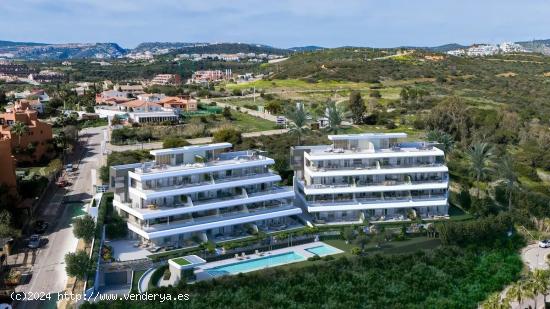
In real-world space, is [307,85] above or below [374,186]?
above

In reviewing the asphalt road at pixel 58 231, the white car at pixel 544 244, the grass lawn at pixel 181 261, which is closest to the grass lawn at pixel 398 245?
the white car at pixel 544 244

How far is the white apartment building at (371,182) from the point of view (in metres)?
42.0

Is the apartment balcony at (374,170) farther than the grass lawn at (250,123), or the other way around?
the grass lawn at (250,123)

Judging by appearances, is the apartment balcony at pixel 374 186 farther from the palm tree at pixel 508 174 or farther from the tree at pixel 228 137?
the tree at pixel 228 137

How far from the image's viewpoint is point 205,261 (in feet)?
110

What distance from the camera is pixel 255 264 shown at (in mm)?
34750

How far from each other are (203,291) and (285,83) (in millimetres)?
94697

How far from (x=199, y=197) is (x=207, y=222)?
6.88ft

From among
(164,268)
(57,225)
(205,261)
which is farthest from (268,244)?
(57,225)

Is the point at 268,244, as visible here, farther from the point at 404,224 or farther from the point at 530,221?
the point at 530,221

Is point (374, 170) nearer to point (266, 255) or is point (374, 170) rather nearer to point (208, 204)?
point (266, 255)

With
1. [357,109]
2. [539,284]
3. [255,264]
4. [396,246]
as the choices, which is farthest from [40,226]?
[357,109]

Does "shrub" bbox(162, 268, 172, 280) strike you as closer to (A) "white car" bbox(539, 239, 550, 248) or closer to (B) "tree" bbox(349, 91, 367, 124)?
(A) "white car" bbox(539, 239, 550, 248)

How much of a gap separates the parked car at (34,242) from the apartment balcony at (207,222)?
665 centimetres
